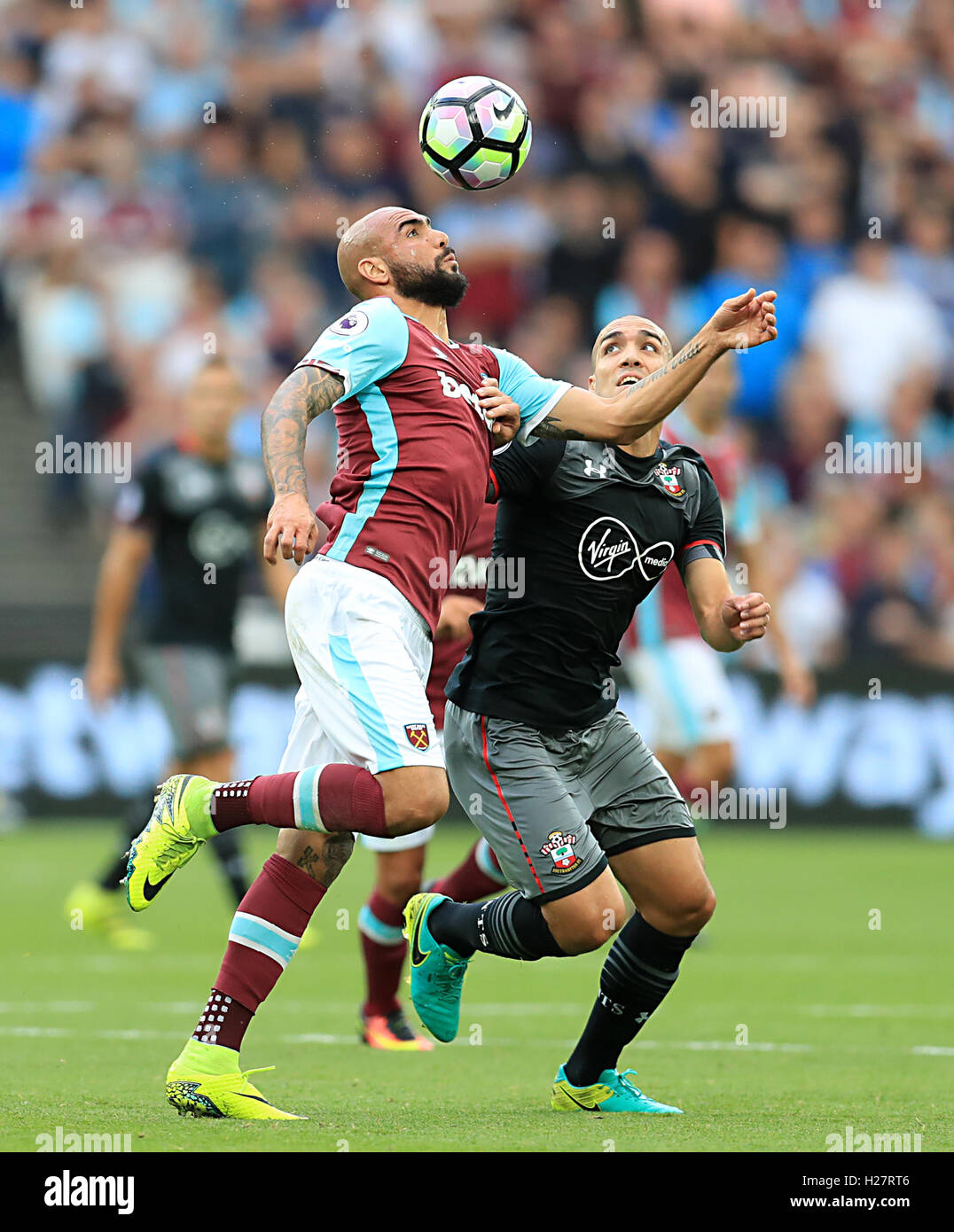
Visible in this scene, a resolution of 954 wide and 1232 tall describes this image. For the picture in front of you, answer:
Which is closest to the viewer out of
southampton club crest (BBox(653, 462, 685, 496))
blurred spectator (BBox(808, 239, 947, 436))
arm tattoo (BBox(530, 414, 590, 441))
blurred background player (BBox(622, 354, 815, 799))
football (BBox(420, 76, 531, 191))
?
arm tattoo (BBox(530, 414, 590, 441))

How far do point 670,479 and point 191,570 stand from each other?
16.3ft

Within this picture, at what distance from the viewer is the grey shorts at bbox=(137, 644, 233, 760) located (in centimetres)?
1038

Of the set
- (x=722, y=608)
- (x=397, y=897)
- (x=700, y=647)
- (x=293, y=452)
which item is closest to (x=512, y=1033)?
(x=397, y=897)

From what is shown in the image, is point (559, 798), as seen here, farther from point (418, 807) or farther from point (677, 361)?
point (677, 361)

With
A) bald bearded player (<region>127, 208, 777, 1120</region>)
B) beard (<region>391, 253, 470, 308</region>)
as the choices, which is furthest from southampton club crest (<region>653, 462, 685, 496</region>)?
beard (<region>391, 253, 470, 308</region>)

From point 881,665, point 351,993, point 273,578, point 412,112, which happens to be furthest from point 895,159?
point 351,993

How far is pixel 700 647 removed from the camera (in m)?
11.0

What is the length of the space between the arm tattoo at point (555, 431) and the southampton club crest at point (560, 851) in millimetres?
1219

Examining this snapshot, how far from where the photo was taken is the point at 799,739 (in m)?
15.8

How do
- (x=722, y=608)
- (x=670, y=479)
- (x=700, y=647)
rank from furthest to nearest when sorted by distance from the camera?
1. (x=700, y=647)
2. (x=670, y=479)
3. (x=722, y=608)

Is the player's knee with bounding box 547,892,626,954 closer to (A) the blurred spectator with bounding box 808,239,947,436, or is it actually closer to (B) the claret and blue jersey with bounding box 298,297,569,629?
(B) the claret and blue jersey with bounding box 298,297,569,629

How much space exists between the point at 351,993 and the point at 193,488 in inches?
123

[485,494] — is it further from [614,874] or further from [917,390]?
[917,390]

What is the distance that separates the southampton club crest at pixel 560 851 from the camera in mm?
5727
